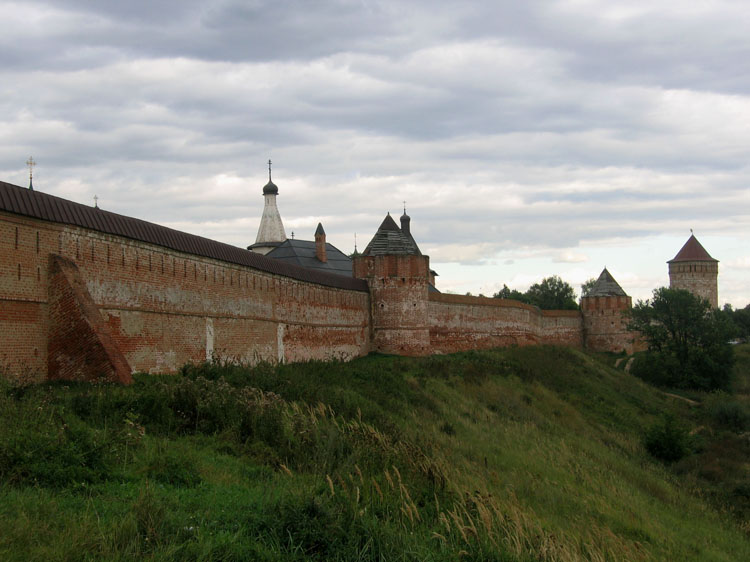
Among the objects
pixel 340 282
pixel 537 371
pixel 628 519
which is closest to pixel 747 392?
pixel 537 371

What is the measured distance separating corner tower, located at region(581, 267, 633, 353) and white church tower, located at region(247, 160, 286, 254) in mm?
20216

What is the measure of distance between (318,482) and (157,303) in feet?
25.9

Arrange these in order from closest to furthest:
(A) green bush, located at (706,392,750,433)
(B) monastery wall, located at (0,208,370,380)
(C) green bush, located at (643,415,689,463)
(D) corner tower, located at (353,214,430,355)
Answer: (B) monastery wall, located at (0,208,370,380) → (C) green bush, located at (643,415,689,463) → (A) green bush, located at (706,392,750,433) → (D) corner tower, located at (353,214,430,355)

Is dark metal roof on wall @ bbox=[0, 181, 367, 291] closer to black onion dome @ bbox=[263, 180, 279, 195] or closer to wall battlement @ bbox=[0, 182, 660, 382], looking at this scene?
wall battlement @ bbox=[0, 182, 660, 382]

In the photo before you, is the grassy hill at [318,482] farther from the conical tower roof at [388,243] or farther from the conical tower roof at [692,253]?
the conical tower roof at [692,253]

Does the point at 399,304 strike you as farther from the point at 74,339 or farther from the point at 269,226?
the point at 269,226

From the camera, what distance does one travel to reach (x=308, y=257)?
39.4 m

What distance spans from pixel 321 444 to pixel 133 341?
19.0 feet

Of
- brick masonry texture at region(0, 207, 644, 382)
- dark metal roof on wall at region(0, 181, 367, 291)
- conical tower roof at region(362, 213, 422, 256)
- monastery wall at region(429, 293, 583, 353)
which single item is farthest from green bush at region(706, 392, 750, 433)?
dark metal roof on wall at region(0, 181, 367, 291)

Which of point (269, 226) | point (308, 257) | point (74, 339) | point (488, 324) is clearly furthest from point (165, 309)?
point (269, 226)

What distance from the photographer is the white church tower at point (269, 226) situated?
4450 centimetres

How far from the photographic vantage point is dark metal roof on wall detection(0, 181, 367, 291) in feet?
33.4

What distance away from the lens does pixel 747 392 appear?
33.0 metres

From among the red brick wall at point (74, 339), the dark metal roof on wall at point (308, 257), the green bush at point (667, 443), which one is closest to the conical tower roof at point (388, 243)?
the green bush at point (667, 443)
